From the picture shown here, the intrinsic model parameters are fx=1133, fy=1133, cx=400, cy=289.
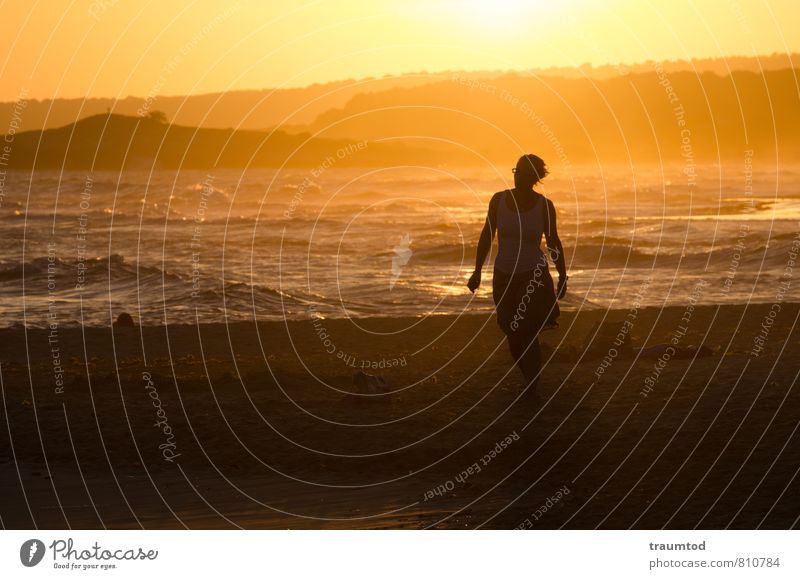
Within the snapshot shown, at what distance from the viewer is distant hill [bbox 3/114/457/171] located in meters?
98.6

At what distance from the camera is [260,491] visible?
8688 millimetres

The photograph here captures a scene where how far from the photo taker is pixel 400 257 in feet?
109

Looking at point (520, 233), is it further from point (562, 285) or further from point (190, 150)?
point (190, 150)

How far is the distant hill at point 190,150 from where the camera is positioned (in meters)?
98.6

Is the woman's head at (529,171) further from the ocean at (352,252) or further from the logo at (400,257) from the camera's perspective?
the logo at (400,257)

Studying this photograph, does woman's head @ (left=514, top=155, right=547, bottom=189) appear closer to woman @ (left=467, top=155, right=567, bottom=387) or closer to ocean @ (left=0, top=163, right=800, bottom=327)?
woman @ (left=467, top=155, right=567, bottom=387)

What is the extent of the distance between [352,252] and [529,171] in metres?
24.8

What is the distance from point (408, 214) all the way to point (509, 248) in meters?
39.1

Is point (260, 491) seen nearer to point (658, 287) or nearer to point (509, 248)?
point (509, 248)

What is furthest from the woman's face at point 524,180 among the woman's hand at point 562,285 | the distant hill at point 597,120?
the distant hill at point 597,120

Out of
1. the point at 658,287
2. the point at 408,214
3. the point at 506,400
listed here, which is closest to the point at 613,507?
the point at 506,400

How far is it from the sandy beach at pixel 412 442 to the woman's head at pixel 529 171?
2.06 m
